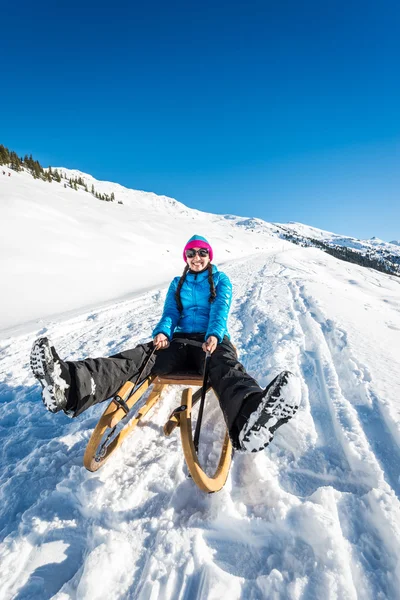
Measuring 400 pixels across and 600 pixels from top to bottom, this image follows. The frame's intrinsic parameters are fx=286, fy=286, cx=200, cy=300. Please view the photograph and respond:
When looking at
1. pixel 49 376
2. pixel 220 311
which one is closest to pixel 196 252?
pixel 220 311

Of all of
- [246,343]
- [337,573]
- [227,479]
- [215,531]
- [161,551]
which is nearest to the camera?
[337,573]

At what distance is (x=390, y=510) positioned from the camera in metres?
1.64

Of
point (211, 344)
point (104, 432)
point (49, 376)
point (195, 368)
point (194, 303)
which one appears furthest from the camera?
point (194, 303)

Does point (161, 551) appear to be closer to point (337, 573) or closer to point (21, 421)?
point (337, 573)

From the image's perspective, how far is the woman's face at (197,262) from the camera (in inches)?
134

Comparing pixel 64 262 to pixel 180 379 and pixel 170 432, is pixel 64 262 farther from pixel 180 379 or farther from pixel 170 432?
pixel 170 432

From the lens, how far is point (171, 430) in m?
2.15

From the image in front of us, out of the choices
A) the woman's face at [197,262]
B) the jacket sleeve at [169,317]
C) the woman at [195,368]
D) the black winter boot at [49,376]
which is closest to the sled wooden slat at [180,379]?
the woman at [195,368]

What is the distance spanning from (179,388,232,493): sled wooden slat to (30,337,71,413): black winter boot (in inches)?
33.0

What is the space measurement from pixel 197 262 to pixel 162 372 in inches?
54.0

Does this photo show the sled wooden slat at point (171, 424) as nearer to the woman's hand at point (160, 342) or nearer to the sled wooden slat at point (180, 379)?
the sled wooden slat at point (180, 379)

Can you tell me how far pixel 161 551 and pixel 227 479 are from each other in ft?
1.96

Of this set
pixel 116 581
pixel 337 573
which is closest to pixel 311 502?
pixel 337 573

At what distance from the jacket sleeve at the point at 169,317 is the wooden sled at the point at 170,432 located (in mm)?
618
